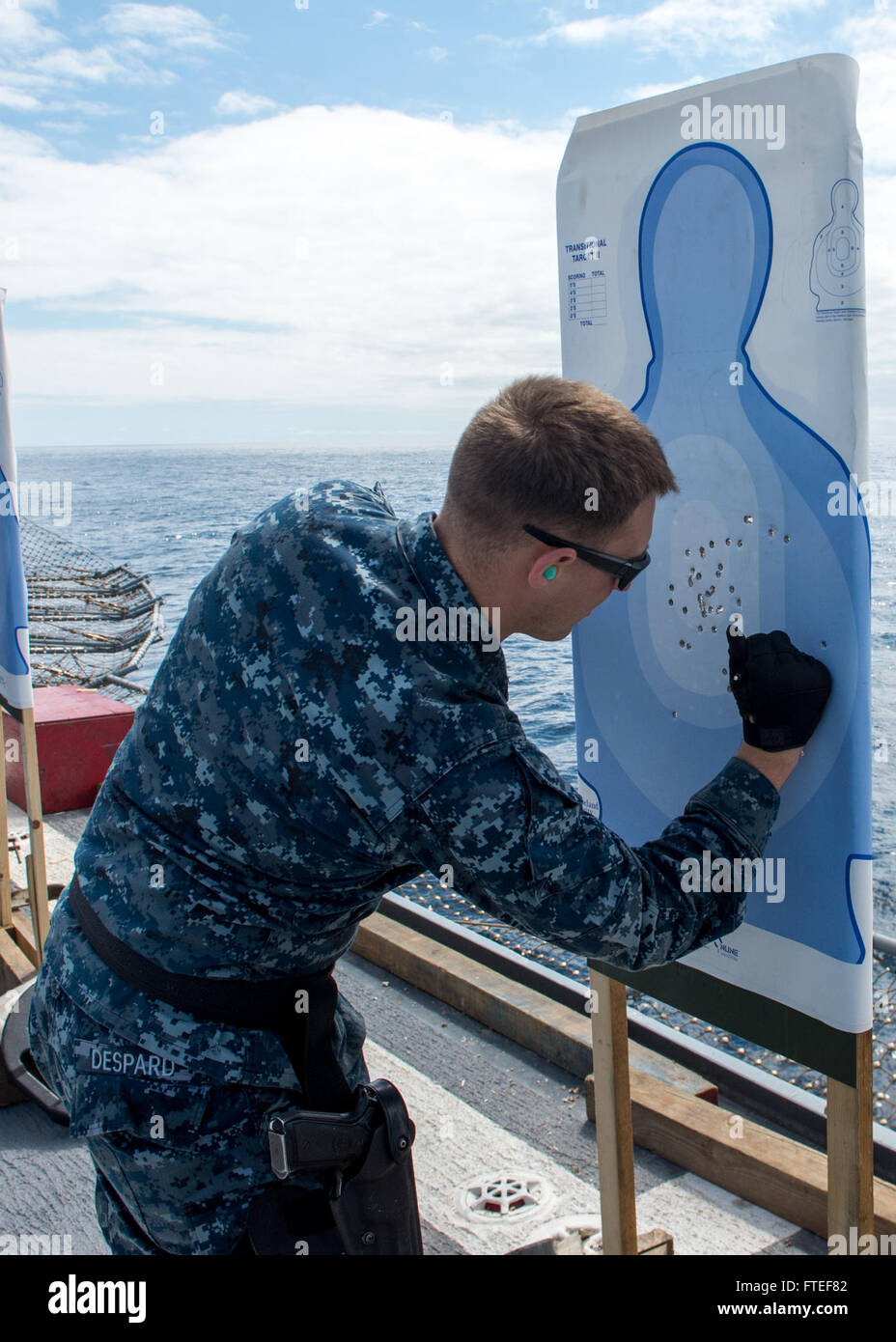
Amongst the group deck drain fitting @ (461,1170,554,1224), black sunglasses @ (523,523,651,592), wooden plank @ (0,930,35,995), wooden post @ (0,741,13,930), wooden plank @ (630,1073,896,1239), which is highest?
black sunglasses @ (523,523,651,592)

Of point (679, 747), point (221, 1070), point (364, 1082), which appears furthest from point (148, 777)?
point (679, 747)

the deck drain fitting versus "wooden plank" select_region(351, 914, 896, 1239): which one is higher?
"wooden plank" select_region(351, 914, 896, 1239)

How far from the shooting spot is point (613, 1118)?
2.20m

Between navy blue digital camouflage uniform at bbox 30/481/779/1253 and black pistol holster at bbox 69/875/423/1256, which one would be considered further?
black pistol holster at bbox 69/875/423/1256

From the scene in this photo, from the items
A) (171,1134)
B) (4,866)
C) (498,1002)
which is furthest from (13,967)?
(171,1134)

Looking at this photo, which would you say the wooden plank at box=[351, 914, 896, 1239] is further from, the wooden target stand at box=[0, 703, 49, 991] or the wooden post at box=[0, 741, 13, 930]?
the wooden post at box=[0, 741, 13, 930]

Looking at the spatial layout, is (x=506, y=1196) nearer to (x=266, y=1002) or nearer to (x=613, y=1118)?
(x=613, y=1118)

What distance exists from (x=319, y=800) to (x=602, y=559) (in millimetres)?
529

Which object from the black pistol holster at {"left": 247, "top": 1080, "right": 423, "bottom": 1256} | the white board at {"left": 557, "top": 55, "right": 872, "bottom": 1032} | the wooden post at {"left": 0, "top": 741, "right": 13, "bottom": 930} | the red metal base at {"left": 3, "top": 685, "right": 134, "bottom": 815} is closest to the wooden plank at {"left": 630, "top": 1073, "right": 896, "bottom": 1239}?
the white board at {"left": 557, "top": 55, "right": 872, "bottom": 1032}

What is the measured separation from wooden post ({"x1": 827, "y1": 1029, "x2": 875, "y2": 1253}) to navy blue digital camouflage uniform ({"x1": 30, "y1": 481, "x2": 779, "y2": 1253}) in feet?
1.27

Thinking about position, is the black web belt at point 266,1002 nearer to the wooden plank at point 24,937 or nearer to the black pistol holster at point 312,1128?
the black pistol holster at point 312,1128

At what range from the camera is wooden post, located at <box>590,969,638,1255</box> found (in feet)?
7.18

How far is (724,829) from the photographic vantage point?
1.70 meters

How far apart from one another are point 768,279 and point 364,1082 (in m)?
1.42
